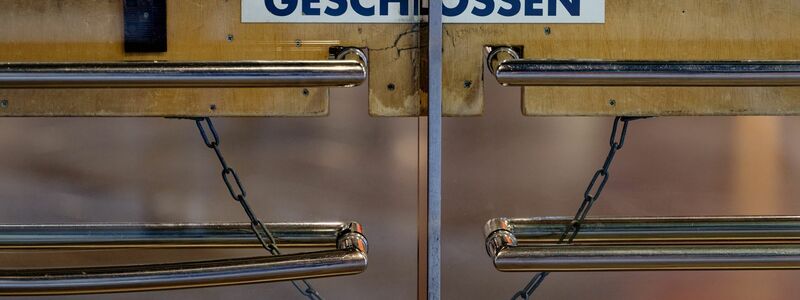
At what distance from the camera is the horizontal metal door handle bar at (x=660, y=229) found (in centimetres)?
119

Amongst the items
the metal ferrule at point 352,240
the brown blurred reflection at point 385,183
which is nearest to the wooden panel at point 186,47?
the metal ferrule at point 352,240

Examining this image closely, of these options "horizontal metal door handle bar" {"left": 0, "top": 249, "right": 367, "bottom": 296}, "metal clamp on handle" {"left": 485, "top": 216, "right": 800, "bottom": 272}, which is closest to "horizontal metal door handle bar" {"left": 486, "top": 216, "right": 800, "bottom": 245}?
"metal clamp on handle" {"left": 485, "top": 216, "right": 800, "bottom": 272}

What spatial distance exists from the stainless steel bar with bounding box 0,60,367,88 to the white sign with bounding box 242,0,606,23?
0.75 ft

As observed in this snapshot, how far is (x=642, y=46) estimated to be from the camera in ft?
3.65

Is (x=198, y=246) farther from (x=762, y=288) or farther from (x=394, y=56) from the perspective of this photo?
(x=762, y=288)

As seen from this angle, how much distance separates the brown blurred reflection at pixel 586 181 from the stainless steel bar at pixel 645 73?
173cm

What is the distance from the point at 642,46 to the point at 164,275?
66 centimetres

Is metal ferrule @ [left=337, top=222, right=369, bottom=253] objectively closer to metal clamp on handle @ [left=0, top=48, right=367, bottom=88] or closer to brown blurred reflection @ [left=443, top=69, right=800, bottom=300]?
metal clamp on handle @ [left=0, top=48, right=367, bottom=88]

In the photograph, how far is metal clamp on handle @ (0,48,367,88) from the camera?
0.85 m

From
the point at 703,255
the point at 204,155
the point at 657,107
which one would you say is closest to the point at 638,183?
the point at 204,155

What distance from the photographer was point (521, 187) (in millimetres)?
2693

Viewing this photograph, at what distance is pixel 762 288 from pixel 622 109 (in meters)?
1.88

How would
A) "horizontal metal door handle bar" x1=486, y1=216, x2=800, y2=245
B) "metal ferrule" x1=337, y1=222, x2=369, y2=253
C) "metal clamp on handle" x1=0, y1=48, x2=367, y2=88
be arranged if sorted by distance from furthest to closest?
"horizontal metal door handle bar" x1=486, y1=216, x2=800, y2=245 → "metal ferrule" x1=337, y1=222, x2=369, y2=253 → "metal clamp on handle" x1=0, y1=48, x2=367, y2=88

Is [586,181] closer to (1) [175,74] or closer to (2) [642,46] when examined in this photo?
(2) [642,46]
